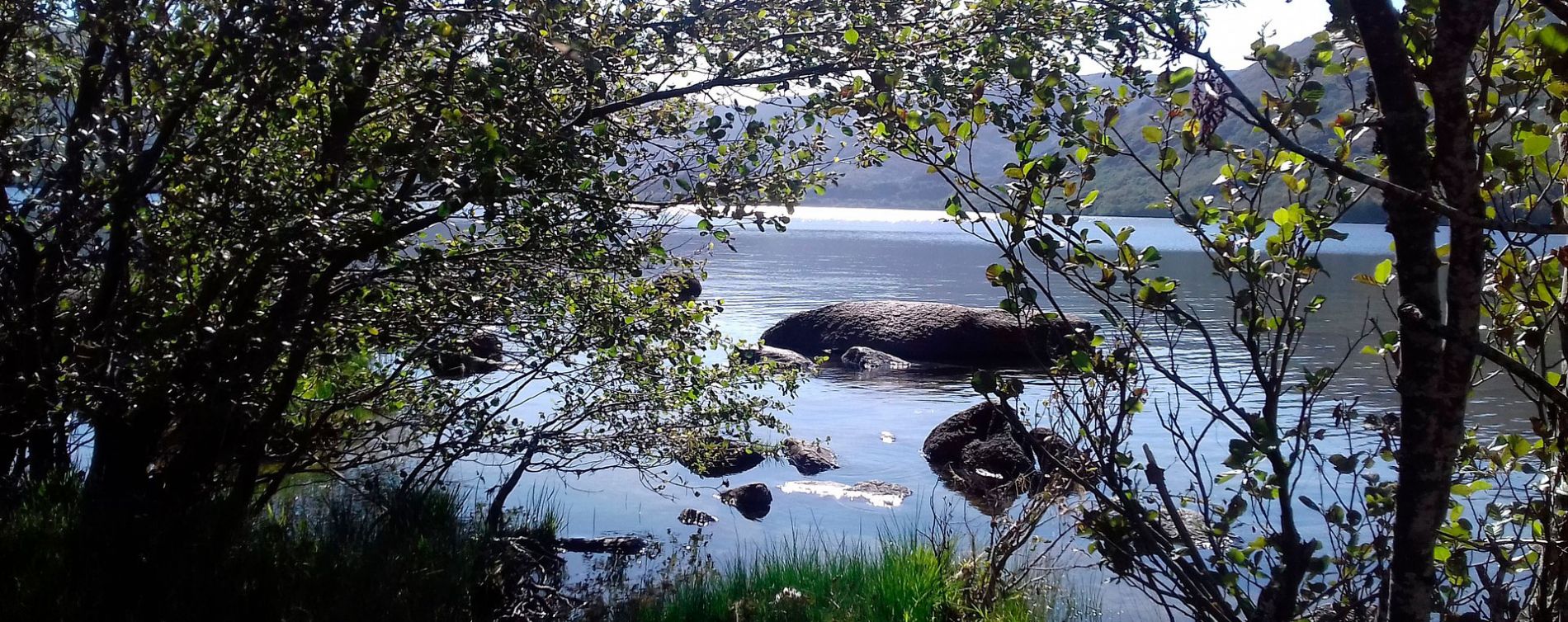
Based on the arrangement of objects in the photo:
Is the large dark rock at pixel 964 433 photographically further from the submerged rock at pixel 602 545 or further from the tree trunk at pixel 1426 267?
the tree trunk at pixel 1426 267

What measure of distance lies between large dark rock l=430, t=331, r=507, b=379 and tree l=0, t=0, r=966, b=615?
6 cm

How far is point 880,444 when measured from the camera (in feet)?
55.3

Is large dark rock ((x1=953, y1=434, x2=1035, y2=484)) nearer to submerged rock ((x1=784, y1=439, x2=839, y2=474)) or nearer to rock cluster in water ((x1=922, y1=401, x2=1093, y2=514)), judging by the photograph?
rock cluster in water ((x1=922, y1=401, x2=1093, y2=514))

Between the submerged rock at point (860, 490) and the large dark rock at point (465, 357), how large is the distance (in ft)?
17.8

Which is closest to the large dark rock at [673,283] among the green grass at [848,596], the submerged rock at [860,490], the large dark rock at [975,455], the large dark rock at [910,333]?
the green grass at [848,596]

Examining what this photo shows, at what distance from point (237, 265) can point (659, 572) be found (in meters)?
5.57

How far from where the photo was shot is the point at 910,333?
27.2m

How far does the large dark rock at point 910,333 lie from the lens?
2672cm

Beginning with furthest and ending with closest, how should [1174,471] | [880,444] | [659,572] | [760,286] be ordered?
[760,286]
[880,444]
[1174,471]
[659,572]

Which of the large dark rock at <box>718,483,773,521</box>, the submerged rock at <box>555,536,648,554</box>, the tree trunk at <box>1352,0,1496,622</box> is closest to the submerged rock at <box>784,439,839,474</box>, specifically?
the large dark rock at <box>718,483,773,521</box>

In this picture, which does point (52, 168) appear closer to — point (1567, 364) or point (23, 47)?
point (23, 47)

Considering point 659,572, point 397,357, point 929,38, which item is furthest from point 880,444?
point 929,38

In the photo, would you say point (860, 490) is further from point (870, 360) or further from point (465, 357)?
point (870, 360)

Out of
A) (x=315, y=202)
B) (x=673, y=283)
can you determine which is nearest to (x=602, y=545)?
(x=673, y=283)
